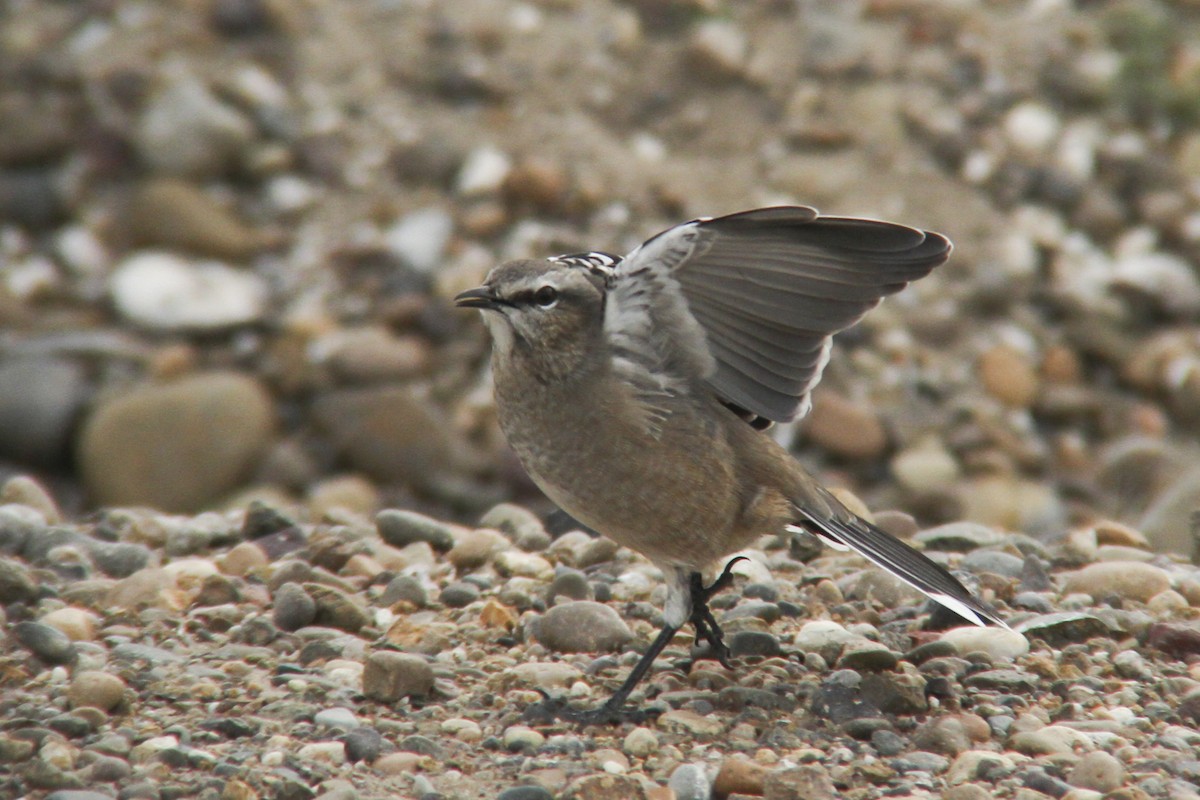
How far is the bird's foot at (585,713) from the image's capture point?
15.7 ft

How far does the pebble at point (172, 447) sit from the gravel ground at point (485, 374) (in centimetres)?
2

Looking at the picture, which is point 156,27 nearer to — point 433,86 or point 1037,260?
point 433,86

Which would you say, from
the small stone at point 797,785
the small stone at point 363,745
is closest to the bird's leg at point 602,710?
the small stone at point 363,745

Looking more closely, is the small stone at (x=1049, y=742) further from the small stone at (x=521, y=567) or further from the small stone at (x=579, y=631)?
the small stone at (x=521, y=567)

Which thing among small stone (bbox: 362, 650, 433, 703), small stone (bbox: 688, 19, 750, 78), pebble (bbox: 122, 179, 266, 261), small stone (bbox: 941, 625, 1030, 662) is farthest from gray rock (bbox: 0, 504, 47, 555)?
small stone (bbox: 688, 19, 750, 78)

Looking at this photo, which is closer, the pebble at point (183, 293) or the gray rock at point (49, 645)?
the gray rock at point (49, 645)

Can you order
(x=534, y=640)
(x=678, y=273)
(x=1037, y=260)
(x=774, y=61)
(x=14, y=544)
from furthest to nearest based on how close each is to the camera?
(x=774, y=61)
(x=1037, y=260)
(x=14, y=544)
(x=534, y=640)
(x=678, y=273)

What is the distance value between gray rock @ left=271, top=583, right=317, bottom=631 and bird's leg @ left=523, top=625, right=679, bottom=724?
0.95 meters

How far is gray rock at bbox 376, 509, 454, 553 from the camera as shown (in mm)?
6324

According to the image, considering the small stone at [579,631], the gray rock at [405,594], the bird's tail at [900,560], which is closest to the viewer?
the bird's tail at [900,560]

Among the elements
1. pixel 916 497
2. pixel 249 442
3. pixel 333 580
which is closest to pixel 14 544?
pixel 333 580

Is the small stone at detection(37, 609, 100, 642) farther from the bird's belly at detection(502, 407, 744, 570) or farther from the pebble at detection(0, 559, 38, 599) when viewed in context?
the bird's belly at detection(502, 407, 744, 570)

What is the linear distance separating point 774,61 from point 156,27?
15.5 ft

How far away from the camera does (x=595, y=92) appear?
1140 cm
